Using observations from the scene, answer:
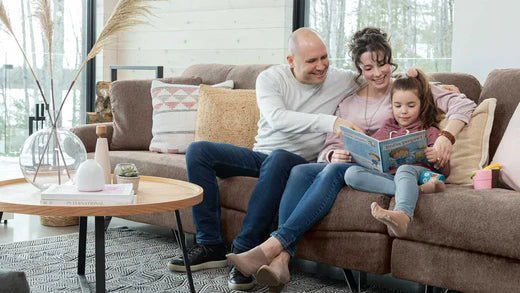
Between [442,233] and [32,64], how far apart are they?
3.76 meters

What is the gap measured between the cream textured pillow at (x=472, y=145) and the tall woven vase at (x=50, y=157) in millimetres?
1407

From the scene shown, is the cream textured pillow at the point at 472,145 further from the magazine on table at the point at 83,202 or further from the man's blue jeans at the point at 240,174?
the magazine on table at the point at 83,202

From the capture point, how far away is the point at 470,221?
7.00ft

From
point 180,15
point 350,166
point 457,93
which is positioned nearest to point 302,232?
point 350,166

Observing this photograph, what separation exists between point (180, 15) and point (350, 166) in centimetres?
277

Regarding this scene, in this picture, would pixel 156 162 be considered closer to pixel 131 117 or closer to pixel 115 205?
pixel 131 117

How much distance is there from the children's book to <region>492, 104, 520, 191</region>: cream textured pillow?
0.96 ft

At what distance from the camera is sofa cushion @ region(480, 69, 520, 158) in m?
2.68

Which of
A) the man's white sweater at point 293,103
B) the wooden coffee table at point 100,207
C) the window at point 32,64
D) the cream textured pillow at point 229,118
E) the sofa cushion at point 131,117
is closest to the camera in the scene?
the wooden coffee table at point 100,207

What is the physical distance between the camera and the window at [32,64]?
4.90m

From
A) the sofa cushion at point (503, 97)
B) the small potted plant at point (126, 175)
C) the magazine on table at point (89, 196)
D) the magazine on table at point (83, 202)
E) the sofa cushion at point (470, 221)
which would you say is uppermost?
the sofa cushion at point (503, 97)

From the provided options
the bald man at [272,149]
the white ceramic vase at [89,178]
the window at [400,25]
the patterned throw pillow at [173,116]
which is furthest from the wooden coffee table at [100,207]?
the window at [400,25]

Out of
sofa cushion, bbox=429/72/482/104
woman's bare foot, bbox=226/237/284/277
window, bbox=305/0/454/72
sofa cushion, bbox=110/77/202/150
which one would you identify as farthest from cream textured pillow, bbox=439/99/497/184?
sofa cushion, bbox=110/77/202/150

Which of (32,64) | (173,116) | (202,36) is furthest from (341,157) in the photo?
(32,64)
